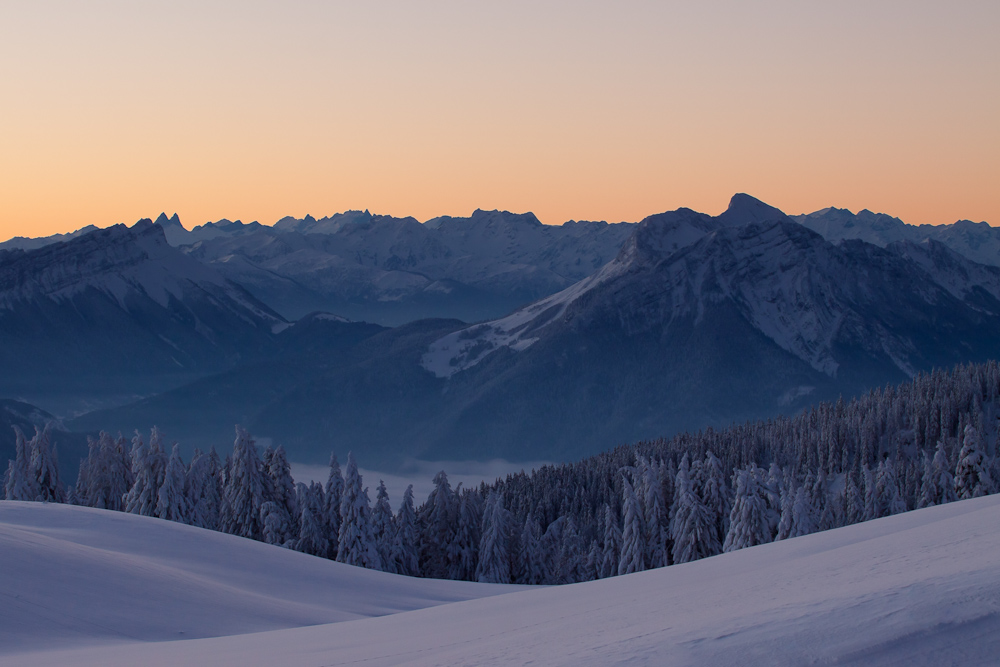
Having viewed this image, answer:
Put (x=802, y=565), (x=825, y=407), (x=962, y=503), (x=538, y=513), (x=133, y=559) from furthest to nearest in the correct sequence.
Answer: (x=825, y=407)
(x=538, y=513)
(x=133, y=559)
(x=962, y=503)
(x=802, y=565)

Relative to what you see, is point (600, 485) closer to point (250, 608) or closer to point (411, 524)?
point (411, 524)

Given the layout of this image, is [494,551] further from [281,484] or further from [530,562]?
[281,484]

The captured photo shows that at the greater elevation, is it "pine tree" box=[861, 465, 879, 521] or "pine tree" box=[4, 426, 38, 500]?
"pine tree" box=[4, 426, 38, 500]

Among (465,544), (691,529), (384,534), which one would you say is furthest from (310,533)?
(691,529)

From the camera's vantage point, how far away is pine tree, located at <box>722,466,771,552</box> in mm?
60938

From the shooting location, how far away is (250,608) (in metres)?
26.7

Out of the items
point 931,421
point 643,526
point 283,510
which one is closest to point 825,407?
point 931,421

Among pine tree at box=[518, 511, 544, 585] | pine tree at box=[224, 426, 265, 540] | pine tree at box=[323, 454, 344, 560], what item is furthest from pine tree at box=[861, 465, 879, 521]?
pine tree at box=[224, 426, 265, 540]

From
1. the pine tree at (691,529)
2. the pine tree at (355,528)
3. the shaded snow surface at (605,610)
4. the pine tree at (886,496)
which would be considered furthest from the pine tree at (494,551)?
the pine tree at (886,496)

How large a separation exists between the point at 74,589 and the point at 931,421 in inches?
5238

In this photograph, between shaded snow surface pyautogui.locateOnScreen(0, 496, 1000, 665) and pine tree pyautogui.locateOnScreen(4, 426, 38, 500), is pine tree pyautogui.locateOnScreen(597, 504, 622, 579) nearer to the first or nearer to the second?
shaded snow surface pyautogui.locateOnScreen(0, 496, 1000, 665)

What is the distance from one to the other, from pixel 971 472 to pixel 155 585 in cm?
7861

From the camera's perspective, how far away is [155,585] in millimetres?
26406

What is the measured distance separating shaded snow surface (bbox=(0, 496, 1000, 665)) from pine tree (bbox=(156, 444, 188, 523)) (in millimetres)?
34107
